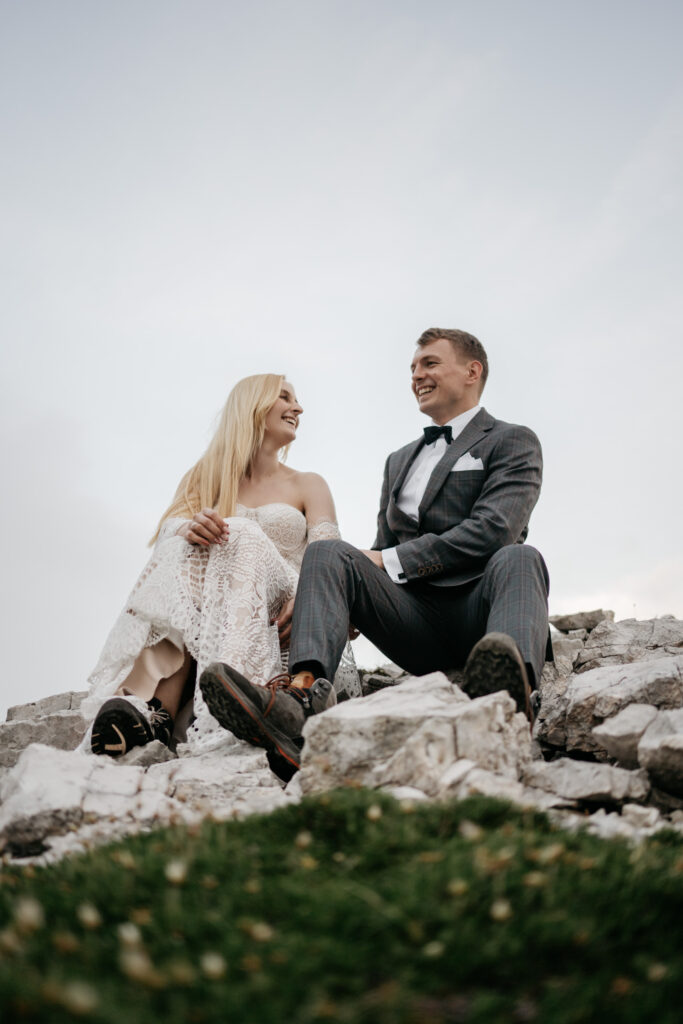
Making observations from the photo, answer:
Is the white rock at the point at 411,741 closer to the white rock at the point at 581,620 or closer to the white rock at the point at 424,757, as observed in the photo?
the white rock at the point at 424,757

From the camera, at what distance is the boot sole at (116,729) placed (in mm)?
4426

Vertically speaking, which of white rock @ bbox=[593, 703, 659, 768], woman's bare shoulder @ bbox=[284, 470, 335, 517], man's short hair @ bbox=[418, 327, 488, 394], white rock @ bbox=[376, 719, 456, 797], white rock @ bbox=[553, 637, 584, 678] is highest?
man's short hair @ bbox=[418, 327, 488, 394]

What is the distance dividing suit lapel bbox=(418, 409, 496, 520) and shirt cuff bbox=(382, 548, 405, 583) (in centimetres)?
62

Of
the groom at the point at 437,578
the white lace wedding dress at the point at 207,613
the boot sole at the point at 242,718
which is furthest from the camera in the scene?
the white lace wedding dress at the point at 207,613

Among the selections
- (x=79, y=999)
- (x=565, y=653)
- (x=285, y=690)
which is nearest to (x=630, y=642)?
(x=565, y=653)

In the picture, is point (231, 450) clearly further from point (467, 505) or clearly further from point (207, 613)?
point (467, 505)

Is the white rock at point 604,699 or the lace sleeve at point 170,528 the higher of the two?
the lace sleeve at point 170,528

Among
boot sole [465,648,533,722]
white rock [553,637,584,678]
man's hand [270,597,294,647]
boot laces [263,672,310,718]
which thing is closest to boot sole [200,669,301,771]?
boot laces [263,672,310,718]

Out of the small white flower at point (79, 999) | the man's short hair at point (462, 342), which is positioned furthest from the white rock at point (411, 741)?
the man's short hair at point (462, 342)

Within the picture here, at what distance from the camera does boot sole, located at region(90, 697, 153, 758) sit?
4.43 metres

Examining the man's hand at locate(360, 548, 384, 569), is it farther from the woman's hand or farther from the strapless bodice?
the strapless bodice

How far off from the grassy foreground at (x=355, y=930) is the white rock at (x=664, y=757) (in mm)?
1026

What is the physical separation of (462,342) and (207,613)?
3.21 metres

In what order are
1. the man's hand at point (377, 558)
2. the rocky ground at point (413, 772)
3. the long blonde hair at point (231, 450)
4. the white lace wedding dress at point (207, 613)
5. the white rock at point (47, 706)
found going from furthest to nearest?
the white rock at point (47, 706), the long blonde hair at point (231, 450), the man's hand at point (377, 558), the white lace wedding dress at point (207, 613), the rocky ground at point (413, 772)
